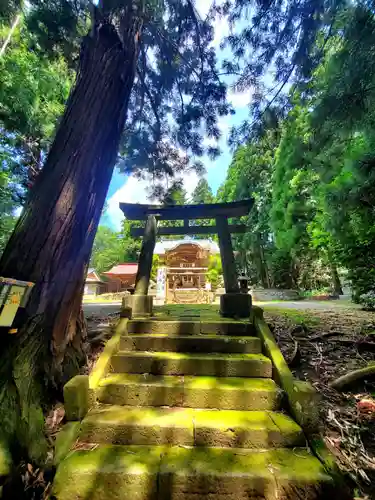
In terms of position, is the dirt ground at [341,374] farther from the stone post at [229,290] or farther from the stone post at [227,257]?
the stone post at [227,257]

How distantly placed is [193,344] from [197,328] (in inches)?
10.4

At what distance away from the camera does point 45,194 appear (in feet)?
7.64

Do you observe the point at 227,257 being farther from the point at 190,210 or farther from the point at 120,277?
the point at 120,277

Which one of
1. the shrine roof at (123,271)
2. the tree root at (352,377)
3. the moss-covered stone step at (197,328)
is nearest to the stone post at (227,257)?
the moss-covered stone step at (197,328)

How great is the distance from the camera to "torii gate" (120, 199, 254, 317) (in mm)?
3398

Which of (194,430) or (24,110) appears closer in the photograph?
(194,430)

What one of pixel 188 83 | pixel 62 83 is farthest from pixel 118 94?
pixel 62 83

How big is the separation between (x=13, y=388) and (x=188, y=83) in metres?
5.81

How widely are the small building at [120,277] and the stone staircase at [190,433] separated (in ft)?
67.7

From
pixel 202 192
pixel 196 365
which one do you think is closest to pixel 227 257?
pixel 196 365

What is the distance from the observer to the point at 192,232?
4.41 metres

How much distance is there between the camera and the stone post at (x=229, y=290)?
3.39 m

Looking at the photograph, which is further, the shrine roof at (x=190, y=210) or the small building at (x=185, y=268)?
the small building at (x=185, y=268)

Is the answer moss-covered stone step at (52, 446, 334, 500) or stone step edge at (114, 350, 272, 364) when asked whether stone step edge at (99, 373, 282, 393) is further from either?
moss-covered stone step at (52, 446, 334, 500)
